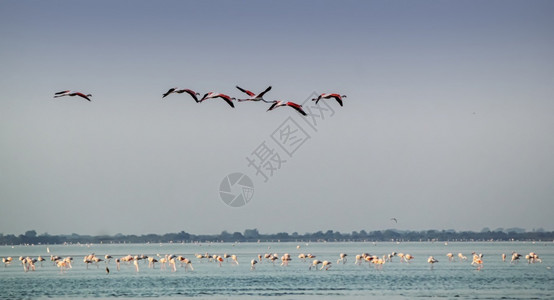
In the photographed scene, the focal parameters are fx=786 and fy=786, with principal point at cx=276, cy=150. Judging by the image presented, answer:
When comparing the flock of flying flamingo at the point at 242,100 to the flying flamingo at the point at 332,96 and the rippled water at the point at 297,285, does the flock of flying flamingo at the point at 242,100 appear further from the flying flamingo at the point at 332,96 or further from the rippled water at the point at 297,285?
the rippled water at the point at 297,285

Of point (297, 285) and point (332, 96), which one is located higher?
point (332, 96)

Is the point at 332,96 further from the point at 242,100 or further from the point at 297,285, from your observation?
the point at 297,285

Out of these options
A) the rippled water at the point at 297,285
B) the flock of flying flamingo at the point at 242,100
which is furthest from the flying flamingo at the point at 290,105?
the rippled water at the point at 297,285

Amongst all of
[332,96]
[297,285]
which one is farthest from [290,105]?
[297,285]

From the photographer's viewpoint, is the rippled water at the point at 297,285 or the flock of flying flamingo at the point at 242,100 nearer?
the flock of flying flamingo at the point at 242,100

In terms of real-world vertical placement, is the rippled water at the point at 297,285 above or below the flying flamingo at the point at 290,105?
below

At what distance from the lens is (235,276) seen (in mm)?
69250

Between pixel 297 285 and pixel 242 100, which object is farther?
pixel 297 285

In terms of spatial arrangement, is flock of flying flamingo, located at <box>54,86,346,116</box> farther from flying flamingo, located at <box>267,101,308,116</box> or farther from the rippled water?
the rippled water

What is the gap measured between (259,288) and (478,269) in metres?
29.4

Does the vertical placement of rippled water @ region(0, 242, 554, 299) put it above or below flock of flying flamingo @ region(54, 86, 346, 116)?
below

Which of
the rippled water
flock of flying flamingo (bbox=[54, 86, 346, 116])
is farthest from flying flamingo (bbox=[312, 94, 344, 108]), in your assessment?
the rippled water

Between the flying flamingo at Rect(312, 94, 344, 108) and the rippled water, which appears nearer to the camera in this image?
the flying flamingo at Rect(312, 94, 344, 108)

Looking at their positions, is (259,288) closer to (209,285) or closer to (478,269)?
(209,285)
